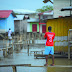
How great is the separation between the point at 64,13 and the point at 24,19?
16.5 m

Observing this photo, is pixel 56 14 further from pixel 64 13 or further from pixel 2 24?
pixel 2 24

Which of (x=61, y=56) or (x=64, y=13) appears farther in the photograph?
(x=64, y=13)

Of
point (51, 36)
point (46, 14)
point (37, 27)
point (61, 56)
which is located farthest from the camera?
point (37, 27)

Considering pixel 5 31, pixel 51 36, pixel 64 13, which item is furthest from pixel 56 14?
pixel 51 36

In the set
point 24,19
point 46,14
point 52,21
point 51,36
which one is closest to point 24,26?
point 24,19

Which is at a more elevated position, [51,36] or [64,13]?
[64,13]

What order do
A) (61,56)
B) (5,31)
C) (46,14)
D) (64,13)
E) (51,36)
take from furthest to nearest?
(46,14)
(5,31)
(64,13)
(61,56)
(51,36)

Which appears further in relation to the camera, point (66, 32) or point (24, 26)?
point (24, 26)

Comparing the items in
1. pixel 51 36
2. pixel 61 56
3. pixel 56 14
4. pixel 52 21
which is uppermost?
pixel 56 14

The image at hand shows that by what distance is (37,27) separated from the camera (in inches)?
1592

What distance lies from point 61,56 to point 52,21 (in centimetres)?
218

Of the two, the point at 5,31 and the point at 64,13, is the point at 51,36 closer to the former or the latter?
the point at 64,13

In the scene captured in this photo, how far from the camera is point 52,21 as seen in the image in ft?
40.9

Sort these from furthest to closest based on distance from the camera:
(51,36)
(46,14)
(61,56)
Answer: (46,14), (61,56), (51,36)
